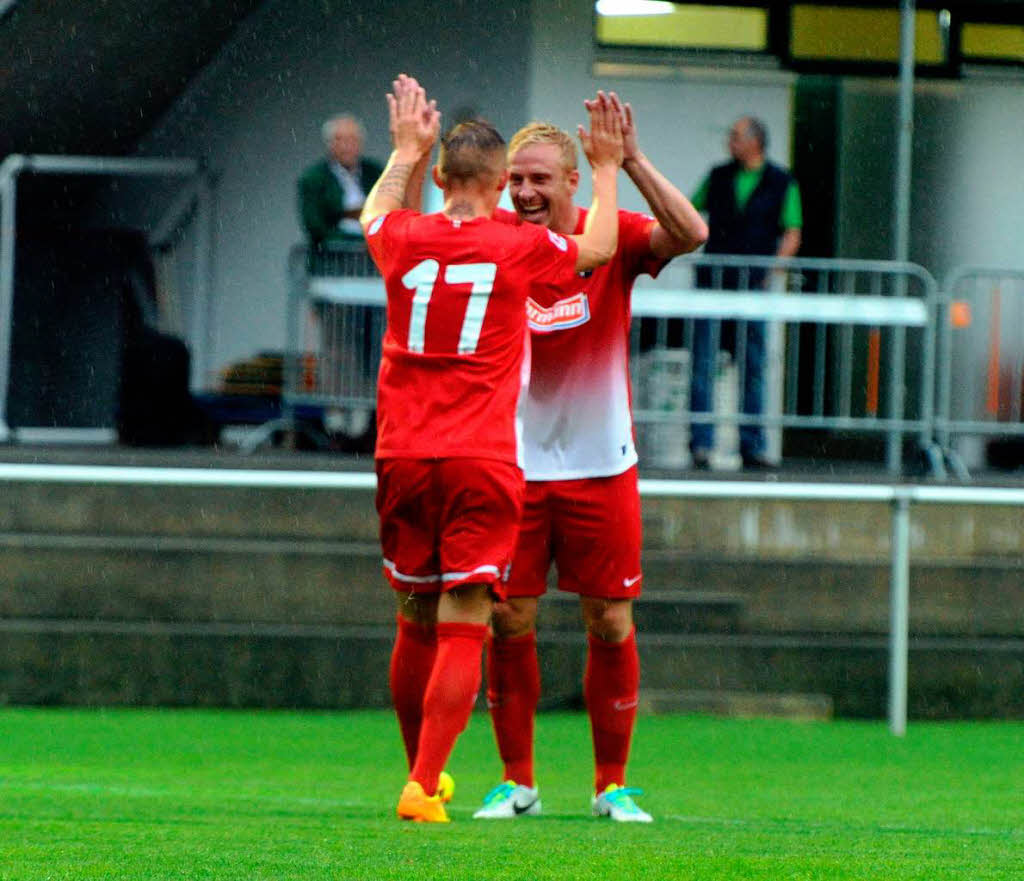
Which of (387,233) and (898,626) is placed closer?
(387,233)

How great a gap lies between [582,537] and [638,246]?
31.6 inches

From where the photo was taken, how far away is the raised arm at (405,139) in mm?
5379

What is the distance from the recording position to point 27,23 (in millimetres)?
12578

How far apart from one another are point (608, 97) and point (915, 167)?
985 centimetres

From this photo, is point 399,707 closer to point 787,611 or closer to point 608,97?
point 608,97

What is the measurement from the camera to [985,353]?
523 inches

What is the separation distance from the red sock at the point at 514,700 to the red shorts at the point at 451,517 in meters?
0.57

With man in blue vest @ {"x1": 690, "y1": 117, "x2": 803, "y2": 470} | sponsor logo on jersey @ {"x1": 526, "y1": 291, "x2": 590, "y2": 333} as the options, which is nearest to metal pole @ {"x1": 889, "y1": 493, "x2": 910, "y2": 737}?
man in blue vest @ {"x1": 690, "y1": 117, "x2": 803, "y2": 470}

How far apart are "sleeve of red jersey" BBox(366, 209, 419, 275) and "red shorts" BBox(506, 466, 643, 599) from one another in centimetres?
88

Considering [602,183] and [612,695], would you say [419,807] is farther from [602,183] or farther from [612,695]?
[602,183]

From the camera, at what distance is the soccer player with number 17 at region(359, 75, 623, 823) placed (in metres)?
5.11

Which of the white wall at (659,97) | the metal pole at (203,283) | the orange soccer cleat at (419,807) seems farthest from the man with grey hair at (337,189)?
the orange soccer cleat at (419,807)

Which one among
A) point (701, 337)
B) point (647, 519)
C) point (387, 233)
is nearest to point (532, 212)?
point (387, 233)

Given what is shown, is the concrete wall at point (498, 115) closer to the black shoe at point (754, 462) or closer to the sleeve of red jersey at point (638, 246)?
the black shoe at point (754, 462)
